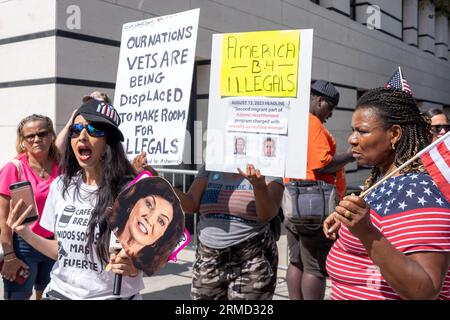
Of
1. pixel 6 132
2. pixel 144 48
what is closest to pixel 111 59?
pixel 6 132

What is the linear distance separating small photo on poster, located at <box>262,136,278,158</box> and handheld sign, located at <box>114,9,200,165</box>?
1.79ft

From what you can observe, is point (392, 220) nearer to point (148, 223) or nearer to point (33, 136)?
point (148, 223)

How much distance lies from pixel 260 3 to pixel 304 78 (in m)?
7.23

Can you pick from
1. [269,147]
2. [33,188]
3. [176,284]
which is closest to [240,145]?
[269,147]

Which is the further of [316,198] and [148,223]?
[316,198]

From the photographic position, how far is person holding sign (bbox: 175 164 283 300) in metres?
2.88

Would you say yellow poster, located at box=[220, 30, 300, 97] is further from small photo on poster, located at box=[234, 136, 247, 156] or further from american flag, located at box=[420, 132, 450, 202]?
american flag, located at box=[420, 132, 450, 202]

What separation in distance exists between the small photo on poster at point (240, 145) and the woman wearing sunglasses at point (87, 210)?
85 centimetres

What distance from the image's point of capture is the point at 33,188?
138 inches

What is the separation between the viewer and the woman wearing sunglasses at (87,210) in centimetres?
217

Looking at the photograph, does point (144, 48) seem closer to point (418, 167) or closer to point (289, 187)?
point (289, 187)

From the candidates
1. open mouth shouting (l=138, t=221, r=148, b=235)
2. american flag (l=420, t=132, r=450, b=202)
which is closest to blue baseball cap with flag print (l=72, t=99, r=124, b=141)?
open mouth shouting (l=138, t=221, r=148, b=235)

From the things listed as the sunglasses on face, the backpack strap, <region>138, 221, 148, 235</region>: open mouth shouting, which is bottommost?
<region>138, 221, 148, 235</region>: open mouth shouting

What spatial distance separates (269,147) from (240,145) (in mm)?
200
